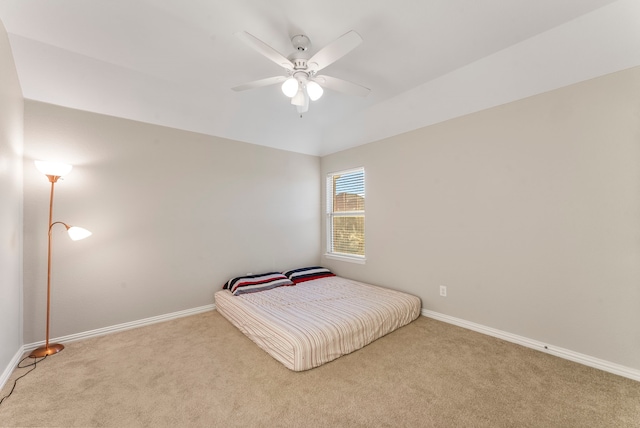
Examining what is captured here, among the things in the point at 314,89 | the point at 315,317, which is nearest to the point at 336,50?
the point at 314,89

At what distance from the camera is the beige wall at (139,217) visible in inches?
96.4

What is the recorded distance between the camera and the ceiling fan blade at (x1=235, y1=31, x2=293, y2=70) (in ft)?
5.33

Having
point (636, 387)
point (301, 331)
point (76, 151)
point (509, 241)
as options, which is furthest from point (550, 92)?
point (76, 151)

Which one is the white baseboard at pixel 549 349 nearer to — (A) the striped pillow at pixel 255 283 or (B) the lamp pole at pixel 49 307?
(A) the striped pillow at pixel 255 283

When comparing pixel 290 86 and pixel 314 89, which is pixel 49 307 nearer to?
pixel 290 86

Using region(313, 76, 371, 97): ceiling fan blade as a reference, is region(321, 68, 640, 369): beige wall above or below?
below

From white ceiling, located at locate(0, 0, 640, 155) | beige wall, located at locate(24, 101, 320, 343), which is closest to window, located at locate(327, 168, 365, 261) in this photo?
beige wall, located at locate(24, 101, 320, 343)

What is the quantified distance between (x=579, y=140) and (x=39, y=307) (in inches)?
200

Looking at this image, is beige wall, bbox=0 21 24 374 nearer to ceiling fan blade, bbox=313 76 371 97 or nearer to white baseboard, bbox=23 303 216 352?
white baseboard, bbox=23 303 216 352

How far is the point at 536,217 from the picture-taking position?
94.4 inches

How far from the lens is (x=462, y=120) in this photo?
289cm

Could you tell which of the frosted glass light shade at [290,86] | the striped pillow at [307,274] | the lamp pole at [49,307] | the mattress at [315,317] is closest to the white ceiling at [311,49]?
the frosted glass light shade at [290,86]

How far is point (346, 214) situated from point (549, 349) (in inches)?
113

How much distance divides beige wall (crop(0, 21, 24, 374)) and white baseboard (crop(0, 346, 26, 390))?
0.03 metres
